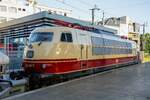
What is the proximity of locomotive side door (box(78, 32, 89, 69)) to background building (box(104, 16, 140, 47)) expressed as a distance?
59.2 m

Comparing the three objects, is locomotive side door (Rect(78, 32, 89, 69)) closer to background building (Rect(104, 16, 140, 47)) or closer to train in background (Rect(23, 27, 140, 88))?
train in background (Rect(23, 27, 140, 88))

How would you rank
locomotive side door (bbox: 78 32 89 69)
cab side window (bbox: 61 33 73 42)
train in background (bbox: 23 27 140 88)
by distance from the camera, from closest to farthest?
train in background (bbox: 23 27 140 88)
cab side window (bbox: 61 33 73 42)
locomotive side door (bbox: 78 32 89 69)

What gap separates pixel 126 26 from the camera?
8131cm

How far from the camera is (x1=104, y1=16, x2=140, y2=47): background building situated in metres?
79.0

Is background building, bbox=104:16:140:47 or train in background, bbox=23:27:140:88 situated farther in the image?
background building, bbox=104:16:140:47

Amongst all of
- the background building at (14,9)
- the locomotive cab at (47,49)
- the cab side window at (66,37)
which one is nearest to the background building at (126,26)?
the background building at (14,9)

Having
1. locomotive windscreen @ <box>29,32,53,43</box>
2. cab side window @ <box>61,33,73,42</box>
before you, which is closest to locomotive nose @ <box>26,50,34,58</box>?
locomotive windscreen @ <box>29,32,53,43</box>

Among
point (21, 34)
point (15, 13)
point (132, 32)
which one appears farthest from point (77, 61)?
point (132, 32)

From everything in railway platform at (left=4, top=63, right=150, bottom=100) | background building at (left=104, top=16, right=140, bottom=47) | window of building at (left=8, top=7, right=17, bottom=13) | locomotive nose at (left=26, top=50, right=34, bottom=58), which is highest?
window of building at (left=8, top=7, right=17, bottom=13)

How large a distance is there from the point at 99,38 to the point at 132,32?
6695 centimetres

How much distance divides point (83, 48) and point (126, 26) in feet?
216

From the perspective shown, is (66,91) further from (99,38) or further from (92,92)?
(99,38)

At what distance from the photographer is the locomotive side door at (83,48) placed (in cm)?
1686

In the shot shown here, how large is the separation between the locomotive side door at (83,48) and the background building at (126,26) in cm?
5921
